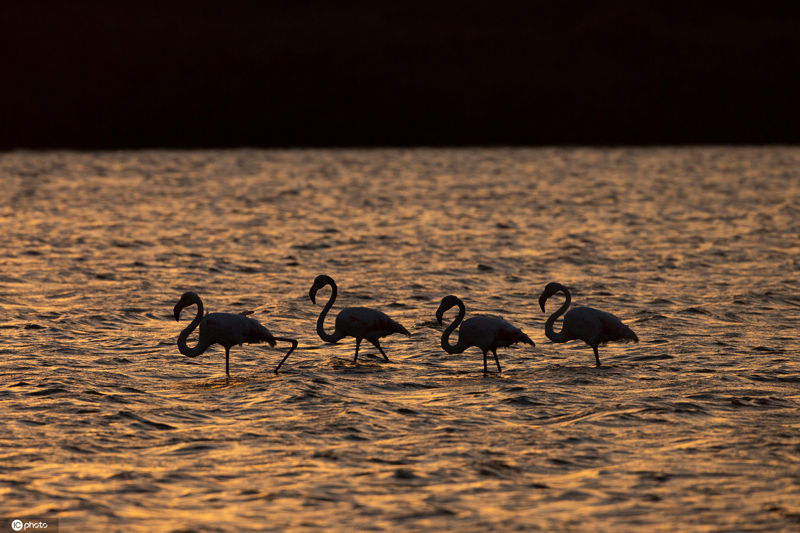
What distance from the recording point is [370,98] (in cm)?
6850

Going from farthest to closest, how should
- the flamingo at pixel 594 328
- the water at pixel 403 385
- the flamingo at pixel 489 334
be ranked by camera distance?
the flamingo at pixel 594 328 → the flamingo at pixel 489 334 → the water at pixel 403 385

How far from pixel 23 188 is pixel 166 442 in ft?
110

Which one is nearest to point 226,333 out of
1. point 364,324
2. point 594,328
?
point 364,324

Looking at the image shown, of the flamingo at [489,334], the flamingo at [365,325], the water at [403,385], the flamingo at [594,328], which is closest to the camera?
the water at [403,385]

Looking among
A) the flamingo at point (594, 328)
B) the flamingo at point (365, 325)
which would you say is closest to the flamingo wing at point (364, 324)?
the flamingo at point (365, 325)

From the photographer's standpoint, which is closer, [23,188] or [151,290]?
[151,290]

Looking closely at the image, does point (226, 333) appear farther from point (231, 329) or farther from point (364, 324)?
point (364, 324)

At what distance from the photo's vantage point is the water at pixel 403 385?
8219mm

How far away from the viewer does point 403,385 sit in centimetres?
1216

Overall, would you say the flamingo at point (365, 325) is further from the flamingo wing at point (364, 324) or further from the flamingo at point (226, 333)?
the flamingo at point (226, 333)

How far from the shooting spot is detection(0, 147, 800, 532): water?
27.0 ft

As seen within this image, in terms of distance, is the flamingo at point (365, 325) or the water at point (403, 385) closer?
the water at point (403, 385)

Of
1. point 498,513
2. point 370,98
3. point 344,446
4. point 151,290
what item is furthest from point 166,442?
point 370,98

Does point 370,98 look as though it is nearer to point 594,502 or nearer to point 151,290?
point 151,290
